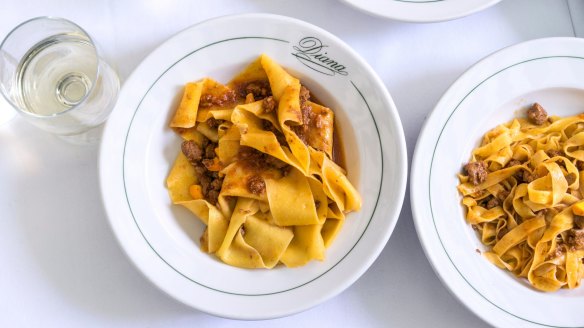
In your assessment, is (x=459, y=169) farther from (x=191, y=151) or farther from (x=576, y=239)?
(x=191, y=151)

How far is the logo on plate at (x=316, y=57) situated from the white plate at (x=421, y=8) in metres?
0.26

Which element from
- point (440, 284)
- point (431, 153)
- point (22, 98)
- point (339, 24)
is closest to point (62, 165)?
point (22, 98)

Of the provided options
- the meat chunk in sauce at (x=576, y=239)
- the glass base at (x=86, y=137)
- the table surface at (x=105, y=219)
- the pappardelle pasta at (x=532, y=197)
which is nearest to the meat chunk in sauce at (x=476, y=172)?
the pappardelle pasta at (x=532, y=197)

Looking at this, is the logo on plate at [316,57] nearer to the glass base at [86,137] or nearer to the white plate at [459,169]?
the white plate at [459,169]

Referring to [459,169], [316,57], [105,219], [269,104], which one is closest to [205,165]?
[269,104]

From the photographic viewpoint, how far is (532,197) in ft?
8.40

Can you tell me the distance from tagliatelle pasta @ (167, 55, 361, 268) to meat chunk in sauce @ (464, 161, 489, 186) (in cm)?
51

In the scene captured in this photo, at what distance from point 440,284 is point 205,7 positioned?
164 cm

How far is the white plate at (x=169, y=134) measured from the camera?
2.38 m

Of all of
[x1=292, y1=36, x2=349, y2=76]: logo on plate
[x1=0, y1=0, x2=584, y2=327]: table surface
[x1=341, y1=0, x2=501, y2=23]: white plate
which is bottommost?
[x1=0, y1=0, x2=584, y2=327]: table surface

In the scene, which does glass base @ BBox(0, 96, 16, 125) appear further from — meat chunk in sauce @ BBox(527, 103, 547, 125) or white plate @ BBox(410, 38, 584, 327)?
meat chunk in sauce @ BBox(527, 103, 547, 125)

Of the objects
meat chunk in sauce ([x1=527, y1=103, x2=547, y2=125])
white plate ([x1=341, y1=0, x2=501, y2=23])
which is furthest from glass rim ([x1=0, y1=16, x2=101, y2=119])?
meat chunk in sauce ([x1=527, y1=103, x2=547, y2=125])

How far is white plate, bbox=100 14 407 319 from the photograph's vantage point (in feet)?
7.80

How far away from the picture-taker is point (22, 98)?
2500 mm
